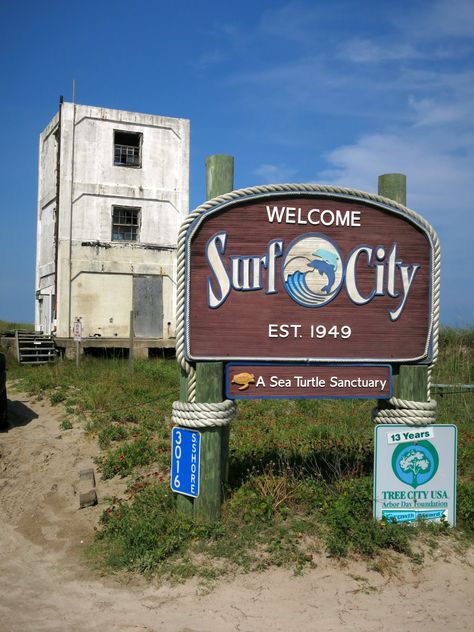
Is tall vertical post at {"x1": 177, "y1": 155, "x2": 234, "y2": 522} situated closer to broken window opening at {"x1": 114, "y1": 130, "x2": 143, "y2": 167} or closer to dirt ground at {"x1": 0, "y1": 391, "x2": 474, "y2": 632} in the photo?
dirt ground at {"x1": 0, "y1": 391, "x2": 474, "y2": 632}

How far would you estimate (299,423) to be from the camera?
32.6ft

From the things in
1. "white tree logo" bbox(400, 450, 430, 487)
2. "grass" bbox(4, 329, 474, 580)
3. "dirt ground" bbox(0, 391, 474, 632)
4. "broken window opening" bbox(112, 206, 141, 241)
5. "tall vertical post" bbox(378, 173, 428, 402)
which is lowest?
"dirt ground" bbox(0, 391, 474, 632)

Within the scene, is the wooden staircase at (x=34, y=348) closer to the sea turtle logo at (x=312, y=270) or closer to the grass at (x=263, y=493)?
the grass at (x=263, y=493)

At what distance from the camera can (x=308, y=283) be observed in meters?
6.22

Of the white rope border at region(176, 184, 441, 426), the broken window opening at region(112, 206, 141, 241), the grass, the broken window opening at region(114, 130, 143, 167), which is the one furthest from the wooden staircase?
the white rope border at region(176, 184, 441, 426)

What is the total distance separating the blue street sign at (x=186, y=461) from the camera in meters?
5.90

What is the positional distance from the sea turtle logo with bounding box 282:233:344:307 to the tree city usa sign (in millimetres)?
10

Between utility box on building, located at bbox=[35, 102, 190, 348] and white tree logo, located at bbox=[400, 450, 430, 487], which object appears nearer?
white tree logo, located at bbox=[400, 450, 430, 487]

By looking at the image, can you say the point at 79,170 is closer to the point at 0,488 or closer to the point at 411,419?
the point at 0,488

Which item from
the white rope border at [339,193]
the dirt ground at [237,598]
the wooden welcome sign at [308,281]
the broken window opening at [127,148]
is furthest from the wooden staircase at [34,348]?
the wooden welcome sign at [308,281]

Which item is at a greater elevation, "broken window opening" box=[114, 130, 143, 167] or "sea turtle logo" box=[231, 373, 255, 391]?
"broken window opening" box=[114, 130, 143, 167]

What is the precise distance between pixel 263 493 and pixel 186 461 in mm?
896

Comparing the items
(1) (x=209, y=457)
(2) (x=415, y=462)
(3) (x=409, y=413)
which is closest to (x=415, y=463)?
(2) (x=415, y=462)

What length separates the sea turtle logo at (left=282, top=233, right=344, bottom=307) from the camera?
20.3ft
